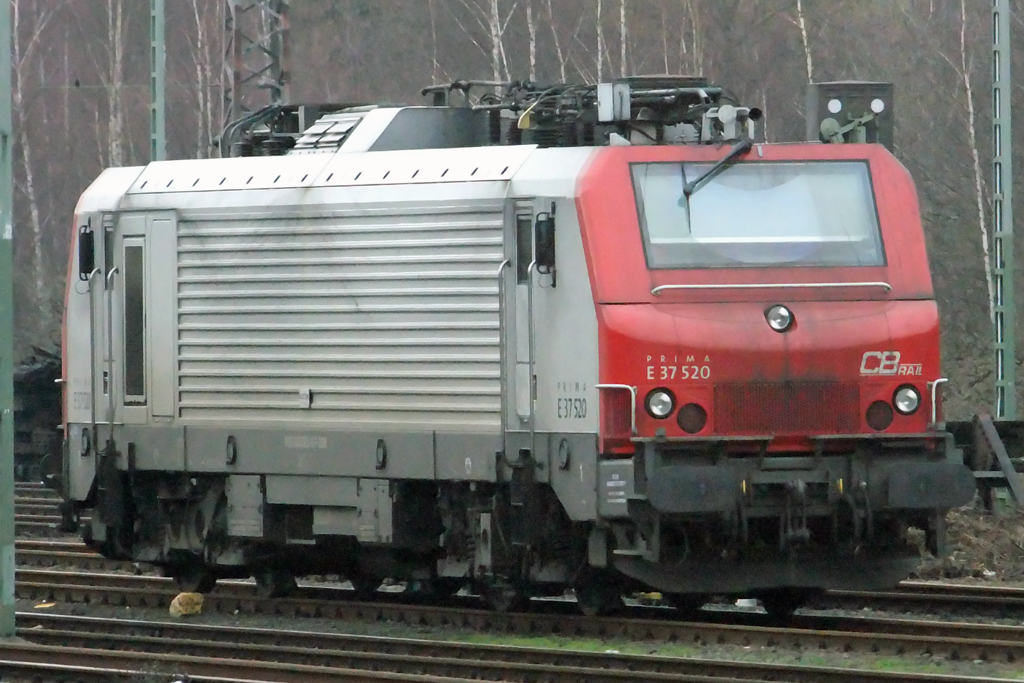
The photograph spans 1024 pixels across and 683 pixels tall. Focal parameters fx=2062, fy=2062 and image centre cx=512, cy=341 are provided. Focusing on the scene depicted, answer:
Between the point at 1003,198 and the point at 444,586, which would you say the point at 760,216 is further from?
the point at 1003,198

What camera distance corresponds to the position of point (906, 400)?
1223 cm

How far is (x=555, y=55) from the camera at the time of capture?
122ft

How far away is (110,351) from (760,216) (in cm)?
512

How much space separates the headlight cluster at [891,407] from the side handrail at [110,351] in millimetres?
5640

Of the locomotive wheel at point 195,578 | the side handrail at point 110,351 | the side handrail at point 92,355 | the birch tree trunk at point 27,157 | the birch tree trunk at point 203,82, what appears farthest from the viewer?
the birch tree trunk at point 27,157

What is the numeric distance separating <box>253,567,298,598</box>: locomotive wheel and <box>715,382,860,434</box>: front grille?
4.47 m

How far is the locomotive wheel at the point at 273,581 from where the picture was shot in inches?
592

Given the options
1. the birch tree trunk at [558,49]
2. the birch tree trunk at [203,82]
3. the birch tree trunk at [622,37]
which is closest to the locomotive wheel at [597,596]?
the birch tree trunk at [622,37]

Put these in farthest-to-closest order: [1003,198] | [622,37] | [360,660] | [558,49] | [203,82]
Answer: [203,82] → [558,49] → [622,37] → [1003,198] → [360,660]

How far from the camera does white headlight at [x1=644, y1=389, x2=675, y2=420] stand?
11.8 m

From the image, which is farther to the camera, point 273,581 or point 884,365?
point 273,581

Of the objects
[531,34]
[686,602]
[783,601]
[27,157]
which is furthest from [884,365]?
A: [27,157]

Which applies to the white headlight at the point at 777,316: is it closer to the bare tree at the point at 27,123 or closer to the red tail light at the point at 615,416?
the red tail light at the point at 615,416

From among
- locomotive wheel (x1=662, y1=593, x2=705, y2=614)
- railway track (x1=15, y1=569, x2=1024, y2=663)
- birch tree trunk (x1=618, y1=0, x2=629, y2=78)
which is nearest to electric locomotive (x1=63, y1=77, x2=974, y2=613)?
railway track (x1=15, y1=569, x2=1024, y2=663)
